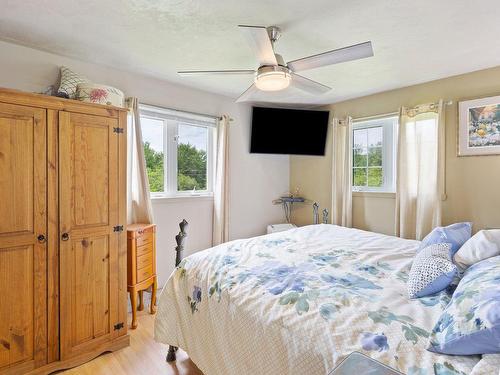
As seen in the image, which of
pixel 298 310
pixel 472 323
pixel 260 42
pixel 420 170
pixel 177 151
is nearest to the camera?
pixel 472 323

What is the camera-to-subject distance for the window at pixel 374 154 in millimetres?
3455

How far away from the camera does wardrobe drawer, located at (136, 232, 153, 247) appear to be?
248 cm

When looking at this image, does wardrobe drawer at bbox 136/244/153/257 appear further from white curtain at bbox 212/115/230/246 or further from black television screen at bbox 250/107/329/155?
black television screen at bbox 250/107/329/155

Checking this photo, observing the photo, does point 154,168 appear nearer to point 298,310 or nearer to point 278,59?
point 278,59

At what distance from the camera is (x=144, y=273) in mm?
2559

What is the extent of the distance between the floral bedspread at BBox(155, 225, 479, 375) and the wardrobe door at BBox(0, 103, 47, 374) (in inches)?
31.0

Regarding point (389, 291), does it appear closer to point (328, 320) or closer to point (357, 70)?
point (328, 320)

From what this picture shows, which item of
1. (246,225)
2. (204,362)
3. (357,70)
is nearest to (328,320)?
(204,362)

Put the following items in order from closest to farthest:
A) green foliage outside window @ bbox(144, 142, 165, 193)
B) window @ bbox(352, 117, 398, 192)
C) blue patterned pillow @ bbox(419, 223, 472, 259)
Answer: blue patterned pillow @ bbox(419, 223, 472, 259), green foliage outside window @ bbox(144, 142, 165, 193), window @ bbox(352, 117, 398, 192)

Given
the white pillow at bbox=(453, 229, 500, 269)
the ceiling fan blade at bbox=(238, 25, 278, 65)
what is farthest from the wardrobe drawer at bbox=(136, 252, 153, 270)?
the white pillow at bbox=(453, 229, 500, 269)

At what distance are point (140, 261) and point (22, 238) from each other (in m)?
0.94

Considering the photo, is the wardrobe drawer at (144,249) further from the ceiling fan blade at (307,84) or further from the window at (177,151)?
the ceiling fan blade at (307,84)

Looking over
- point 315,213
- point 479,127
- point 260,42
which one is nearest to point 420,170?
point 479,127

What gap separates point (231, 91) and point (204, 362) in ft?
9.34
